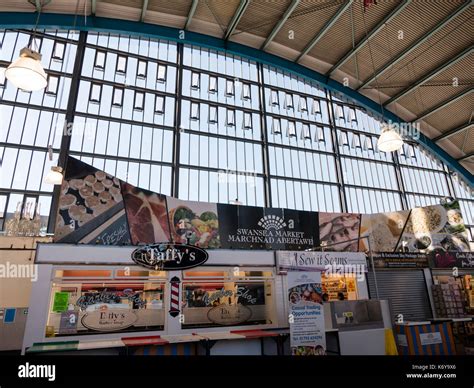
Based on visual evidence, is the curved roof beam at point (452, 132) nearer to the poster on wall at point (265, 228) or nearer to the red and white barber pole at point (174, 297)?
the poster on wall at point (265, 228)

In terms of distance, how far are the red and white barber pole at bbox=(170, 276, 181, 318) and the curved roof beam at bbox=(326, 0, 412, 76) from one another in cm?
1264

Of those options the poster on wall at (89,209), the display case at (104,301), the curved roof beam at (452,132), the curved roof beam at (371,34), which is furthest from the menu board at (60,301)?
the curved roof beam at (452,132)

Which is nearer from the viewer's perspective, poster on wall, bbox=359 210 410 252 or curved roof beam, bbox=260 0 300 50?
poster on wall, bbox=359 210 410 252

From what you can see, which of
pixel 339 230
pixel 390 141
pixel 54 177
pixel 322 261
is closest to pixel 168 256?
pixel 54 177

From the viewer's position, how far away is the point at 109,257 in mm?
7387

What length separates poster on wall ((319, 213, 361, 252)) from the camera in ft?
38.0

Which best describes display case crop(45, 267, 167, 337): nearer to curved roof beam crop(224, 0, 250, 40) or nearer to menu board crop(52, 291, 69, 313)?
menu board crop(52, 291, 69, 313)

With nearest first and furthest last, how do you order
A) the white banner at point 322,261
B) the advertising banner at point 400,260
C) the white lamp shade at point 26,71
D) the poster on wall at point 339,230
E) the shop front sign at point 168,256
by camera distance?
the white lamp shade at point 26,71 → the shop front sign at point 168,256 → the white banner at point 322,261 → the advertising banner at point 400,260 → the poster on wall at point 339,230

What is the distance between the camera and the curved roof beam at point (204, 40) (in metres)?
11.7

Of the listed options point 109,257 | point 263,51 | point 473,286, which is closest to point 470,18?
point 263,51

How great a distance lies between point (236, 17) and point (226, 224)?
31.3 ft

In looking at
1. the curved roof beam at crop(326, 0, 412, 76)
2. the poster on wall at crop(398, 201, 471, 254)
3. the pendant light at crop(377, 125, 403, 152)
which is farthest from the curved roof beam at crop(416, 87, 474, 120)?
the pendant light at crop(377, 125, 403, 152)

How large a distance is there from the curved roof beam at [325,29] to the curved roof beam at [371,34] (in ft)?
5.19

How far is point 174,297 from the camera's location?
7723 millimetres
